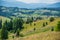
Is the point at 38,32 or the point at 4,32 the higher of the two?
the point at 4,32

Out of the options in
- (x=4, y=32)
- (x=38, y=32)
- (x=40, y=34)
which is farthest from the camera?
(x=38, y=32)

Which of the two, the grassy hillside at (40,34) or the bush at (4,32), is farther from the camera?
the bush at (4,32)

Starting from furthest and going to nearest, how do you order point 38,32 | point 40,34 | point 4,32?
point 38,32 < point 4,32 < point 40,34

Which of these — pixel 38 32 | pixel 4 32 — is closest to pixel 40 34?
pixel 38 32

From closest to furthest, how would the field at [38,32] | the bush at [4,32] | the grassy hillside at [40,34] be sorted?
the grassy hillside at [40,34], the field at [38,32], the bush at [4,32]

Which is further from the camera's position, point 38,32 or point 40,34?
point 38,32

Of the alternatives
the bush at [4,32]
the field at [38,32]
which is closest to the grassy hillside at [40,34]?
the field at [38,32]

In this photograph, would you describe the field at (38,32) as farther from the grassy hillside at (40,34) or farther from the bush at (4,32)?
the bush at (4,32)

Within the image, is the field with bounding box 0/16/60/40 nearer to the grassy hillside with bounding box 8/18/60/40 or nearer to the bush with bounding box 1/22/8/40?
the grassy hillside with bounding box 8/18/60/40

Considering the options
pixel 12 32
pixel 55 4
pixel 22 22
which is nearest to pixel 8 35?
pixel 12 32

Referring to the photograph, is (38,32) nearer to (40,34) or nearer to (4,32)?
(40,34)

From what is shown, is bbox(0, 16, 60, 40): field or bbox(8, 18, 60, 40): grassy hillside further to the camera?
bbox(0, 16, 60, 40): field

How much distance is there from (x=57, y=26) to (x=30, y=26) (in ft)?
13.4

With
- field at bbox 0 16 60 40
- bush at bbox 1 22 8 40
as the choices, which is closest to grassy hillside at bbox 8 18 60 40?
field at bbox 0 16 60 40
